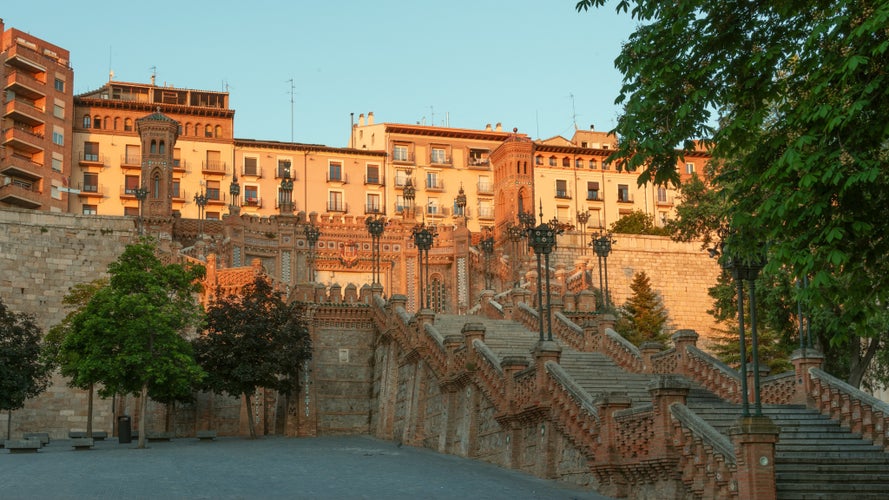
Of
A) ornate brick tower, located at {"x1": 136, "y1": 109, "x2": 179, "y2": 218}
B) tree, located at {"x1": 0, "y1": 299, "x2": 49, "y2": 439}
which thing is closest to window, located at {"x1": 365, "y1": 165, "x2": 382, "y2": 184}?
ornate brick tower, located at {"x1": 136, "y1": 109, "x2": 179, "y2": 218}

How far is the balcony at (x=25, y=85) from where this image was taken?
75688 mm

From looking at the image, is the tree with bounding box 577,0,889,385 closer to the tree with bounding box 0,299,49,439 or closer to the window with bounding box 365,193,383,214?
the tree with bounding box 0,299,49,439

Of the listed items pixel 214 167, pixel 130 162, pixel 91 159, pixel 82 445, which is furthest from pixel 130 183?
pixel 82 445

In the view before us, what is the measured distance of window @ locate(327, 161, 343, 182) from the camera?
80938mm

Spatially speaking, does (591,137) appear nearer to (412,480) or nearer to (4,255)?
(4,255)

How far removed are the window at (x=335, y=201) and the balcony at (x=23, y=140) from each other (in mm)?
19821

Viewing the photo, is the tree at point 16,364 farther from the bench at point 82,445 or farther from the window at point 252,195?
the window at point 252,195

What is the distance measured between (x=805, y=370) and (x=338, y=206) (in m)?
58.2

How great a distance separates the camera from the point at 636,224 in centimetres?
7769

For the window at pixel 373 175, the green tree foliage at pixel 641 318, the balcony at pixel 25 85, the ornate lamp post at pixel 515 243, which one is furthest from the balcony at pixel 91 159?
the green tree foliage at pixel 641 318

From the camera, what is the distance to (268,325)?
39.4 m

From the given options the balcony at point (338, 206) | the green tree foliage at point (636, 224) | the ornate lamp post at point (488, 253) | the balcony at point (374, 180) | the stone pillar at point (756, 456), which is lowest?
the stone pillar at point (756, 456)

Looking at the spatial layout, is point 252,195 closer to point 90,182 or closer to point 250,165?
point 250,165

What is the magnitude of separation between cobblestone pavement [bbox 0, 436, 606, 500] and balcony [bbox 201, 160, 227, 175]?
154 ft
